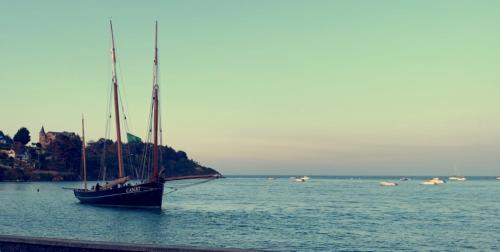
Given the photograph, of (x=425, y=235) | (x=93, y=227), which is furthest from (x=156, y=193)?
(x=425, y=235)

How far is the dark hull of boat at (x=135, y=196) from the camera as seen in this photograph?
63.6 m

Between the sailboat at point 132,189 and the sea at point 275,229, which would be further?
the sailboat at point 132,189

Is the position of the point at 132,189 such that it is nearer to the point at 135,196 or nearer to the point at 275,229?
the point at 135,196

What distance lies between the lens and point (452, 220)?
5838 cm

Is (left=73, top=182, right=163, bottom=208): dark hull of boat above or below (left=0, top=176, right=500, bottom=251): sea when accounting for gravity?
above

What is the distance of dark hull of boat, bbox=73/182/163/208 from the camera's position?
209 feet

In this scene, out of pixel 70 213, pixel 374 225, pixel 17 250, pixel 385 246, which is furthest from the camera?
pixel 70 213

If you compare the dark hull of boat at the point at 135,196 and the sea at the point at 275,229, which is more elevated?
the dark hull of boat at the point at 135,196

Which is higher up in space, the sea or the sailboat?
the sailboat

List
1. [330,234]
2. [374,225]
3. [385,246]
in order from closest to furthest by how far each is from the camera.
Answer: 1. [385,246]
2. [330,234]
3. [374,225]

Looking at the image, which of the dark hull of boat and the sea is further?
the dark hull of boat

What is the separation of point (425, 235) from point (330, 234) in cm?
891

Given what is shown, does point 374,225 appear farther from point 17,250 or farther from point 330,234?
point 17,250

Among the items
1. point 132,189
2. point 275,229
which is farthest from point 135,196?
point 275,229
